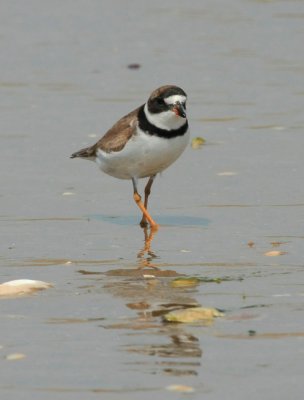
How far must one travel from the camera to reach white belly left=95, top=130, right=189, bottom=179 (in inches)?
362

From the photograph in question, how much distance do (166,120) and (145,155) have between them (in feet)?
1.05

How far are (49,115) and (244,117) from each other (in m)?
1.99

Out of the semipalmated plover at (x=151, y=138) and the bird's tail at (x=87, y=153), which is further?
the bird's tail at (x=87, y=153)

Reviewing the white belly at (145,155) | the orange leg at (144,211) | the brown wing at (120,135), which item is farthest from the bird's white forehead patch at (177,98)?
the orange leg at (144,211)

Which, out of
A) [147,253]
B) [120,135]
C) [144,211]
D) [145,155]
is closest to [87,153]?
[120,135]

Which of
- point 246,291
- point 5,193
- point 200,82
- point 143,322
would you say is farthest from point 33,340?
point 200,82

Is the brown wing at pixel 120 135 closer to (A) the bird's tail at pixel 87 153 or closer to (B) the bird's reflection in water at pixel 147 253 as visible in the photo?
(A) the bird's tail at pixel 87 153

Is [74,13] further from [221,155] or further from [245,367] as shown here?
[245,367]

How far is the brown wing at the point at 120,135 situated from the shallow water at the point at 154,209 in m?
0.50

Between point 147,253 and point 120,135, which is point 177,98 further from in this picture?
point 147,253

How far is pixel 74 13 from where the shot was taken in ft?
61.9

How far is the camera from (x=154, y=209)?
32.3 ft

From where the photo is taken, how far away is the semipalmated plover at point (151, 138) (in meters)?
9.12

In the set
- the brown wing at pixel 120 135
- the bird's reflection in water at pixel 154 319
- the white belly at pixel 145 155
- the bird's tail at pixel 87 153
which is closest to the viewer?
the bird's reflection in water at pixel 154 319
